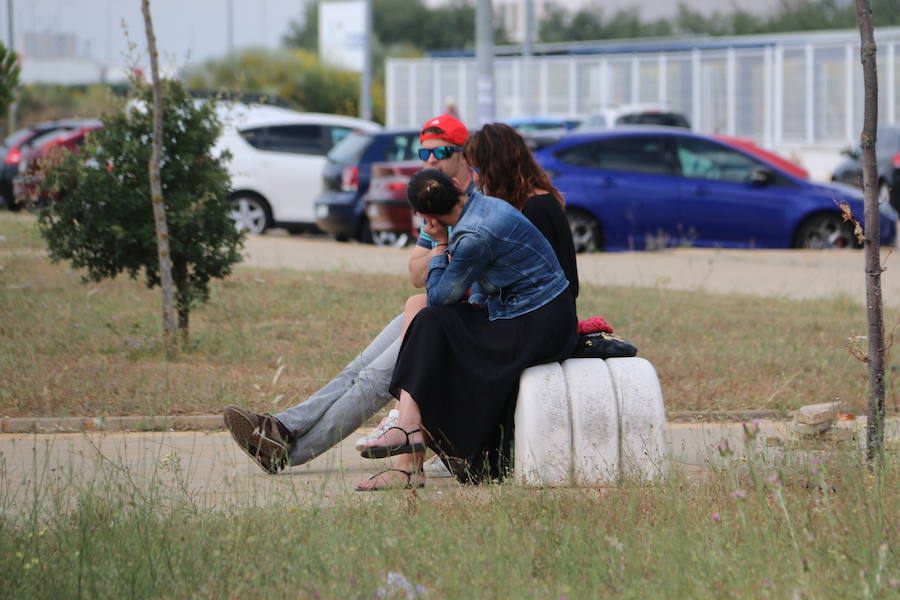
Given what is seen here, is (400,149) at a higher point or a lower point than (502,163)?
lower

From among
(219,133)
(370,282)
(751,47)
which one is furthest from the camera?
(751,47)

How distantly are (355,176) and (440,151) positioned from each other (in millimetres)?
11396

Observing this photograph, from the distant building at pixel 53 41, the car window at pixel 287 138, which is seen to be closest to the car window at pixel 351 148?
the car window at pixel 287 138

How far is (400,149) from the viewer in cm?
1791

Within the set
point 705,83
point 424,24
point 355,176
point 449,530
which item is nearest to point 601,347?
point 449,530

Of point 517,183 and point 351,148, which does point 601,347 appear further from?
point 351,148

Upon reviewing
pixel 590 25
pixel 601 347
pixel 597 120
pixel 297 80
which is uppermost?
pixel 590 25

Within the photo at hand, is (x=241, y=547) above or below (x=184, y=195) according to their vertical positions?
below

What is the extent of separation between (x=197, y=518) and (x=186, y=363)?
367 centimetres

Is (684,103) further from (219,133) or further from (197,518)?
(197,518)

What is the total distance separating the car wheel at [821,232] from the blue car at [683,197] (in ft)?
0.04

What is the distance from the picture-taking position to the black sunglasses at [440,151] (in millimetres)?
6371

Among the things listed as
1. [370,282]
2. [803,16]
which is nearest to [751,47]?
[370,282]

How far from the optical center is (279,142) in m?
19.4
